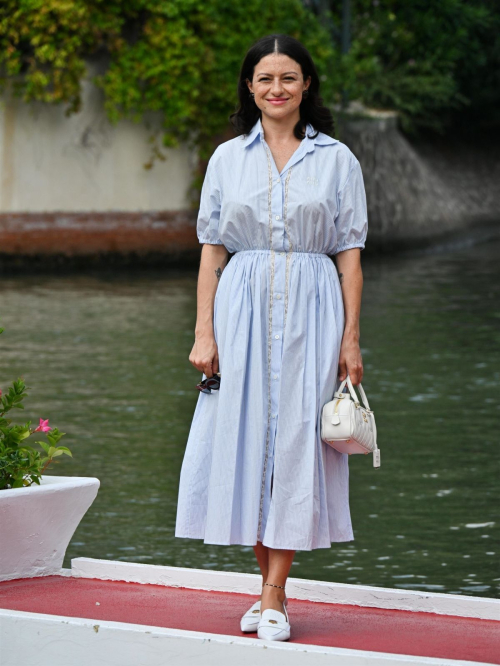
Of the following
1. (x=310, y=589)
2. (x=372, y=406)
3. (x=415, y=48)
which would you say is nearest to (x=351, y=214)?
(x=310, y=589)

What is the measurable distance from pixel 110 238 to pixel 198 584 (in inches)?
601

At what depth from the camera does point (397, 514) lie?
7.00m

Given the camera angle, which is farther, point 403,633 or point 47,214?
point 47,214

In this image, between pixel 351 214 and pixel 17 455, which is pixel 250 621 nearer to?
pixel 17 455

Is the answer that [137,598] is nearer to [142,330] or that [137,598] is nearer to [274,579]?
[274,579]

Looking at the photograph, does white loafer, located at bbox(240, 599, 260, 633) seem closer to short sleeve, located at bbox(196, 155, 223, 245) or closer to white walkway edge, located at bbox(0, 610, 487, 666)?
white walkway edge, located at bbox(0, 610, 487, 666)

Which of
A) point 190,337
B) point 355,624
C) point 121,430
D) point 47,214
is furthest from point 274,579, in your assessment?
point 47,214

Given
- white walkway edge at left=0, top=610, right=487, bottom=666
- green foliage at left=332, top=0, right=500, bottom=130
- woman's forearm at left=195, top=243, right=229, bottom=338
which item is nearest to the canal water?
woman's forearm at left=195, top=243, right=229, bottom=338

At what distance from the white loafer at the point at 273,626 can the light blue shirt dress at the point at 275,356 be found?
0.68 feet

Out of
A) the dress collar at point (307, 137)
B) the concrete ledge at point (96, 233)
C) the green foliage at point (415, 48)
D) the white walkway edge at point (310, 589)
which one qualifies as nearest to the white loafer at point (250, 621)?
the white walkway edge at point (310, 589)

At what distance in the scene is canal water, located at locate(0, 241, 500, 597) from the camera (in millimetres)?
6375

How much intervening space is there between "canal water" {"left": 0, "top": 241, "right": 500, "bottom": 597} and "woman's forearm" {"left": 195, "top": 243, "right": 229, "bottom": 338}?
1.96 meters

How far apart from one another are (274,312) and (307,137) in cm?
58

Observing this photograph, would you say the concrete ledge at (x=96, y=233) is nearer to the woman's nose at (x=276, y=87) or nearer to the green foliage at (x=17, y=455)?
the green foliage at (x=17, y=455)
